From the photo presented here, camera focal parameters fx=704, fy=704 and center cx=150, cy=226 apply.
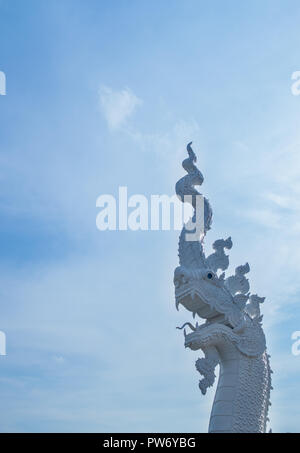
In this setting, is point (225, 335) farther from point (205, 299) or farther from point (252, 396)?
point (252, 396)

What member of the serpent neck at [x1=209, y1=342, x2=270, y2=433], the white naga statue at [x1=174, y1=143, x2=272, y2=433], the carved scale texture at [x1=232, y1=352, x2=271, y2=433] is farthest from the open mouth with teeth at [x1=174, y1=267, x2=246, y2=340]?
the carved scale texture at [x1=232, y1=352, x2=271, y2=433]

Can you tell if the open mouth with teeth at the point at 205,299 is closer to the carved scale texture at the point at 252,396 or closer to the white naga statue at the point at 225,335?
the white naga statue at the point at 225,335

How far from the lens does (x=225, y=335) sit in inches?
505

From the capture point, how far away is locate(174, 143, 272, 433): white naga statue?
12609mm

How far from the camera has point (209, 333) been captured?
12.7 m

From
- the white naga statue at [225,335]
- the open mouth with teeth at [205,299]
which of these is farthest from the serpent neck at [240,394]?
the open mouth with teeth at [205,299]

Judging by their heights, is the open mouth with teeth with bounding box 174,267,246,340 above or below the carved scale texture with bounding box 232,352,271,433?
above

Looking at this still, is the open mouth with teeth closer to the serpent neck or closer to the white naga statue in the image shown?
the white naga statue

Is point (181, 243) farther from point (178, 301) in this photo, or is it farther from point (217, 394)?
point (217, 394)

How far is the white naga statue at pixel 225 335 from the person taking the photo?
41.4 feet
